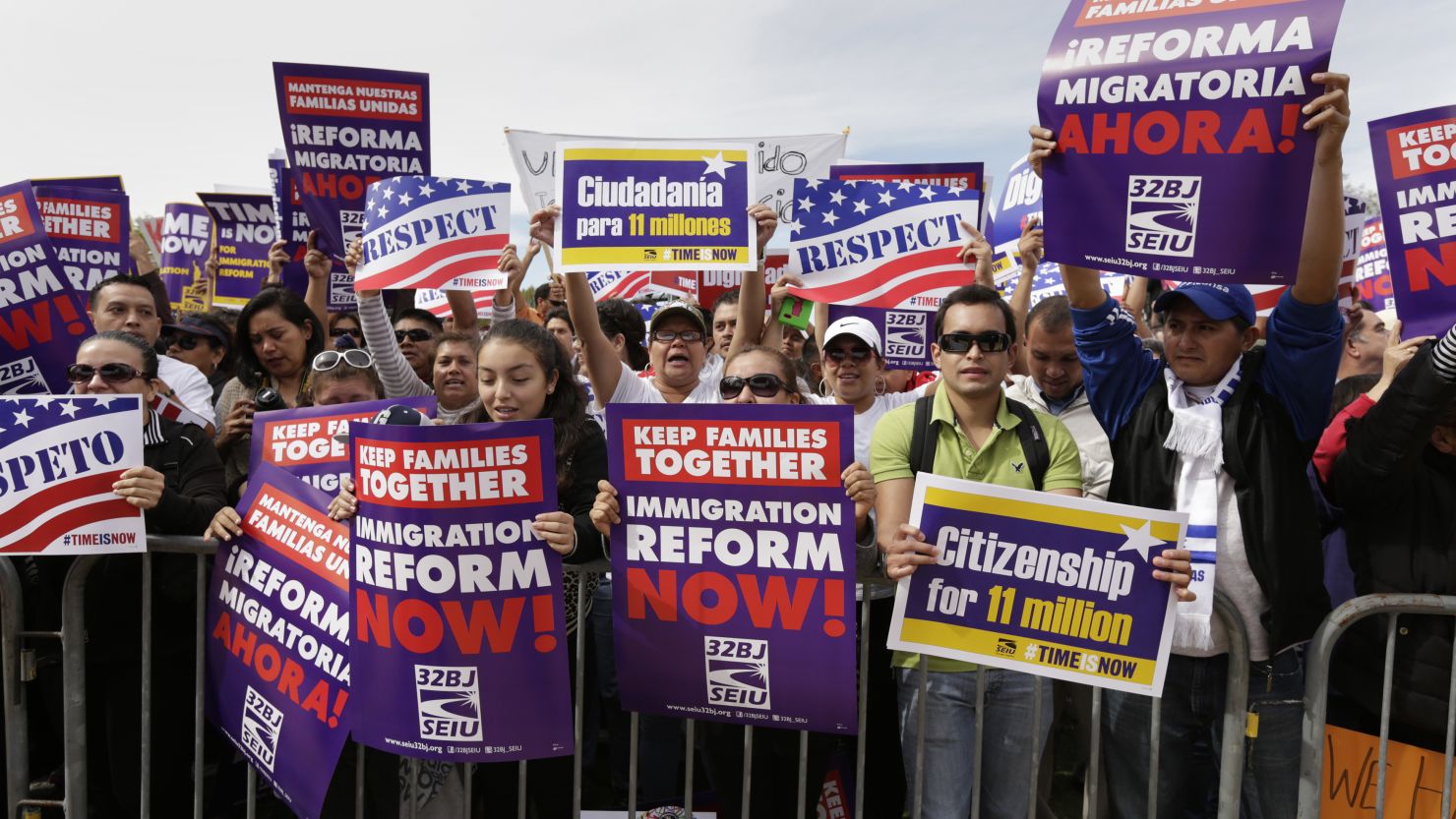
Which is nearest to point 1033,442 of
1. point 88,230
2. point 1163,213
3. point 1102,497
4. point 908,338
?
point 1102,497

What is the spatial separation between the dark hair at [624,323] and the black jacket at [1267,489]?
149 inches

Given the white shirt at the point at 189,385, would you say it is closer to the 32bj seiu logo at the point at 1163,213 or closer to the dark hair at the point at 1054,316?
the dark hair at the point at 1054,316

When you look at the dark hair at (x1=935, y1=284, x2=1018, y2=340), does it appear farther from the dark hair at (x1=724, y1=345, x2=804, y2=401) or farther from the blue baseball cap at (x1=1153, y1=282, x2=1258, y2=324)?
the dark hair at (x1=724, y1=345, x2=804, y2=401)

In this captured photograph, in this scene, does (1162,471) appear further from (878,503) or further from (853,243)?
(853,243)

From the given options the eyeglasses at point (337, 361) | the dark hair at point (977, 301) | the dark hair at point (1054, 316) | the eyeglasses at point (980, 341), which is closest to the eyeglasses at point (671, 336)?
the eyeglasses at point (337, 361)

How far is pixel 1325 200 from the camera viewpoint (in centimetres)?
317

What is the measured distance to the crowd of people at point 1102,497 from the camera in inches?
128

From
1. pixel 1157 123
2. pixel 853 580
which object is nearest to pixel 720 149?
pixel 1157 123

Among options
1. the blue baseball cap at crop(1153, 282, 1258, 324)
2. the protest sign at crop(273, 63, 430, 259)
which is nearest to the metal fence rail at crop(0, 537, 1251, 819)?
the blue baseball cap at crop(1153, 282, 1258, 324)

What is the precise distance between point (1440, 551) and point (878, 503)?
6.01ft

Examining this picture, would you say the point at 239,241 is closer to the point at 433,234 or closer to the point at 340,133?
the point at 340,133

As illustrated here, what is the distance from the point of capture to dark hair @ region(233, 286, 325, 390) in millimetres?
5395

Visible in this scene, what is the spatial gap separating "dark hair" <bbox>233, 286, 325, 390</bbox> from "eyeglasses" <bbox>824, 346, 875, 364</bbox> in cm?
272

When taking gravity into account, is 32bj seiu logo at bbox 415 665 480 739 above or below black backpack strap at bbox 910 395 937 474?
below
